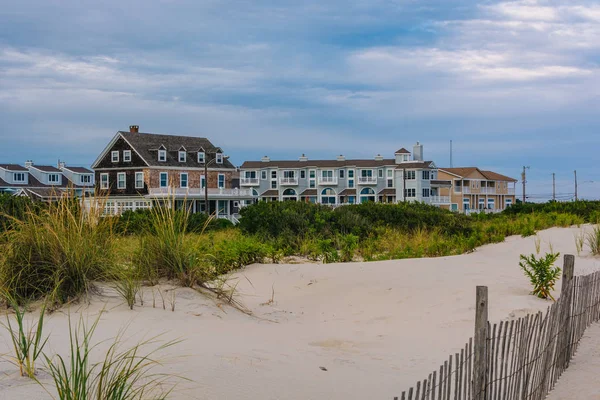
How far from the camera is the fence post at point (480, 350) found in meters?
5.18

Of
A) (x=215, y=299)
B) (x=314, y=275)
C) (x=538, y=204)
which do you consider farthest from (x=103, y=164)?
(x=215, y=299)

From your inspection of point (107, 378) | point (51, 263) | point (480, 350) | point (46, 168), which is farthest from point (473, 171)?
point (107, 378)

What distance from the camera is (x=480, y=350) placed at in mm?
5176

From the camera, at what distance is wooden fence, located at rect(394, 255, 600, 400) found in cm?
510

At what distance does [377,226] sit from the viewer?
70.2 ft

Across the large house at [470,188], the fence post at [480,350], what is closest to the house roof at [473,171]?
the large house at [470,188]

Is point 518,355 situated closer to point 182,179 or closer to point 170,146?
point 182,179

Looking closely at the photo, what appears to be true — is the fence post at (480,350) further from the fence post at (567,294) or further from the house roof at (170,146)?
the house roof at (170,146)

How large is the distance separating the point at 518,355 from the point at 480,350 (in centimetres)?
108

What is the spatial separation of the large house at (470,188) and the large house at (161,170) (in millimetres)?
32834

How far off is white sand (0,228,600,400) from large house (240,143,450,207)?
6467 cm

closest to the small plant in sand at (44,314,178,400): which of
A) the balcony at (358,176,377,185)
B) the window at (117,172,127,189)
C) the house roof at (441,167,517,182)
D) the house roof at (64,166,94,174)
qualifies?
the window at (117,172,127,189)

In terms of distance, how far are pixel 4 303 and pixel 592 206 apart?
24.8 m

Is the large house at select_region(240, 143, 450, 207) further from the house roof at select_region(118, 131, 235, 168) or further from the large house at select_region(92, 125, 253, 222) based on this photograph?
the large house at select_region(92, 125, 253, 222)
